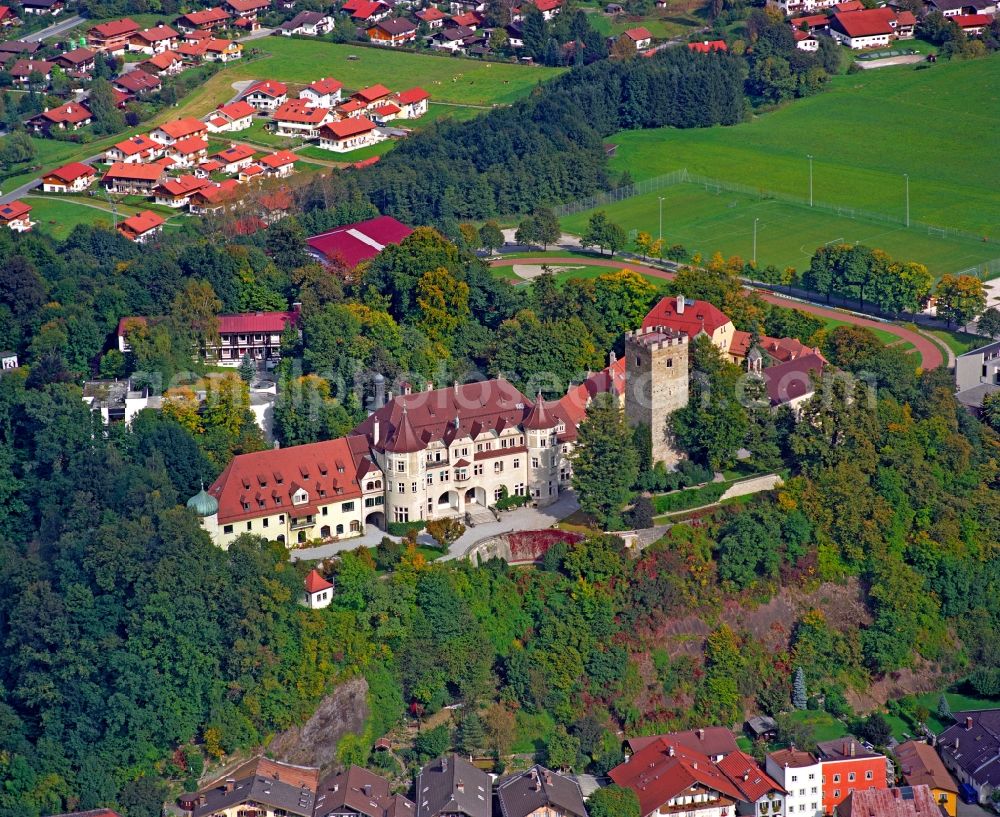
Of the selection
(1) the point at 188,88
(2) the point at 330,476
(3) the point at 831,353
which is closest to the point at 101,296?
(2) the point at 330,476

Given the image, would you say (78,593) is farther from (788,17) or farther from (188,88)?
(788,17)

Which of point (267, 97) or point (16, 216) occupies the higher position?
point (267, 97)

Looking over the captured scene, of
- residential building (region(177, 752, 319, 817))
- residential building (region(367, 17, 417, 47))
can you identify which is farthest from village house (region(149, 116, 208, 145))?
residential building (region(177, 752, 319, 817))

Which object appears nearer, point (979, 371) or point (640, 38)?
point (979, 371)

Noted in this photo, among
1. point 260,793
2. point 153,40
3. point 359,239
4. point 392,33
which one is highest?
point 359,239

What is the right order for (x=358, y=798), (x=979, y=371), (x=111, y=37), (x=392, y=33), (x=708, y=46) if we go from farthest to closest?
(x=392, y=33), (x=111, y=37), (x=708, y=46), (x=979, y=371), (x=358, y=798)

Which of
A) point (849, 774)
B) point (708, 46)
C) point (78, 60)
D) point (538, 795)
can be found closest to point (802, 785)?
point (849, 774)

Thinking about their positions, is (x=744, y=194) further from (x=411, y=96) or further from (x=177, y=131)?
(x=177, y=131)
